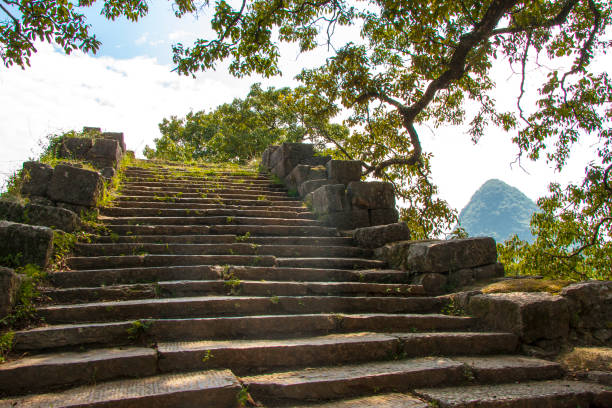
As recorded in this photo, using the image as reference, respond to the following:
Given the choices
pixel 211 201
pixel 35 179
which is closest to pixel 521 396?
pixel 211 201

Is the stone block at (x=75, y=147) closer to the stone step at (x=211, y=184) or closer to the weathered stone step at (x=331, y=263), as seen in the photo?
the stone step at (x=211, y=184)

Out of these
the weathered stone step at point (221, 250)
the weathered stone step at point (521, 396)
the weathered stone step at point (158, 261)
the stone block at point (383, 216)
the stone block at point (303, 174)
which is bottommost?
the weathered stone step at point (521, 396)

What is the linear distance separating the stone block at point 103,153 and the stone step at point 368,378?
20.0ft

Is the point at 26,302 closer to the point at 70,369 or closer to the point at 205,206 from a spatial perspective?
the point at 70,369

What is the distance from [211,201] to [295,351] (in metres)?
4.53

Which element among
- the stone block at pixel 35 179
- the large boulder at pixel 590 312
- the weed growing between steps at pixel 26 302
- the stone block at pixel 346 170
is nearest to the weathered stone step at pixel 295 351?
the large boulder at pixel 590 312

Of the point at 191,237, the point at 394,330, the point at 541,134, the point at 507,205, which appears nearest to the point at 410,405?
the point at 394,330

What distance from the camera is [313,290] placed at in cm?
421

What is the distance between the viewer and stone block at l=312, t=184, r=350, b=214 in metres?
6.75

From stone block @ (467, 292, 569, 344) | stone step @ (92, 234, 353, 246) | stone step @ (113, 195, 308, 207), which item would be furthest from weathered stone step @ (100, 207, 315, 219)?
stone block @ (467, 292, 569, 344)

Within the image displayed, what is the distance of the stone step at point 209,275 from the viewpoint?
3.90 m

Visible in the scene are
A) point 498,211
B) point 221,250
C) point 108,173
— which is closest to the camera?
point 221,250

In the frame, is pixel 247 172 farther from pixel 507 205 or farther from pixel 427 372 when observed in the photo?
pixel 507 205

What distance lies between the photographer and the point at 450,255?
15.7ft
